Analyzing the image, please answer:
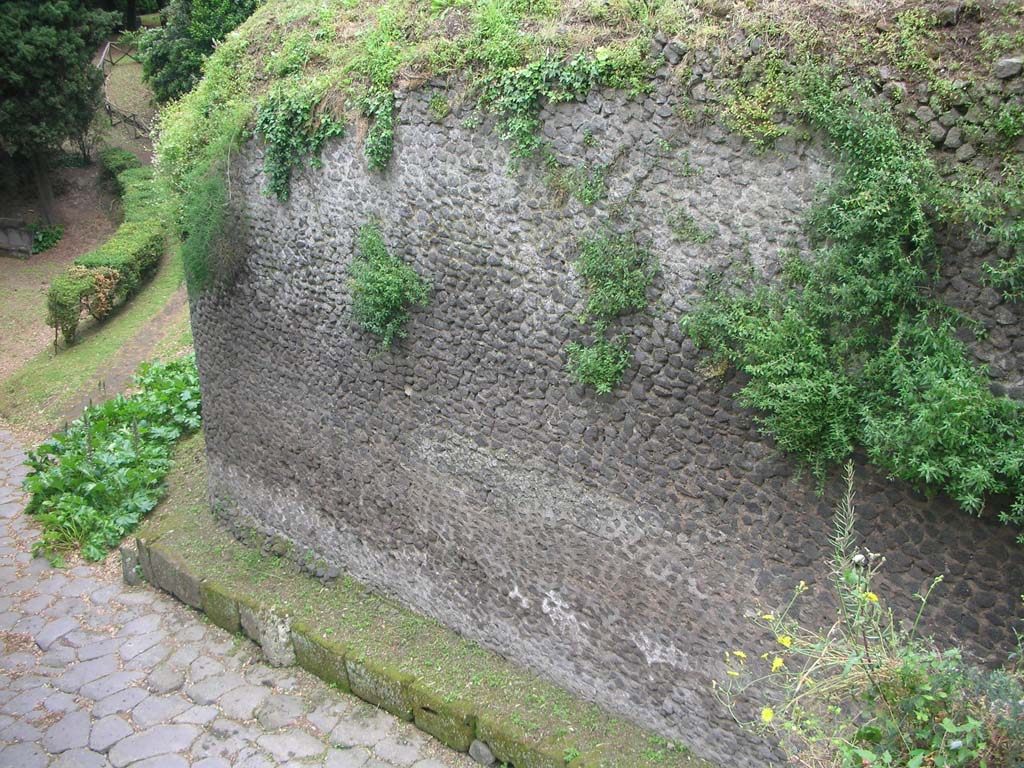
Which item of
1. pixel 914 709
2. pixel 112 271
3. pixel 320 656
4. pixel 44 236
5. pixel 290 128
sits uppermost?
pixel 290 128

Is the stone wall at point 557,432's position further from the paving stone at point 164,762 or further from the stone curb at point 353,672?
the paving stone at point 164,762

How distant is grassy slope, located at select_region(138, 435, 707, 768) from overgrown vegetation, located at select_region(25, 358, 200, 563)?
0.40 m

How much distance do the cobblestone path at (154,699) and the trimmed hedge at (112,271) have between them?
6.23 metres

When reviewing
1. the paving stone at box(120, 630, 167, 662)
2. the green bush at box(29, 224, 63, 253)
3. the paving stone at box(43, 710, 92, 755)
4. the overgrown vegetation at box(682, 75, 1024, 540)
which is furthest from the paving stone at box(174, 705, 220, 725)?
the green bush at box(29, 224, 63, 253)

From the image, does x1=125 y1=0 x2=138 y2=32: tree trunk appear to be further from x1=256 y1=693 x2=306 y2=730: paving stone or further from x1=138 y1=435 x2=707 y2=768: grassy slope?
x1=256 y1=693 x2=306 y2=730: paving stone

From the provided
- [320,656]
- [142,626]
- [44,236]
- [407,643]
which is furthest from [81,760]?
[44,236]

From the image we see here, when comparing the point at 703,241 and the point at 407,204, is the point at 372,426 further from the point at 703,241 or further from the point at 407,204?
the point at 703,241

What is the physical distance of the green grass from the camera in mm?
12312

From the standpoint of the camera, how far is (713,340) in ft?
16.3

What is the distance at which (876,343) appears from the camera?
4395 millimetres

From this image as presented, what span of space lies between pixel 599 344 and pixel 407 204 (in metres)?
1.96

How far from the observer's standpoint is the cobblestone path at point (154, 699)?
6504 mm

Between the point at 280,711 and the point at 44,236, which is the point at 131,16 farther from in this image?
the point at 280,711

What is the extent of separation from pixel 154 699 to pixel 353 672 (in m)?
1.73
